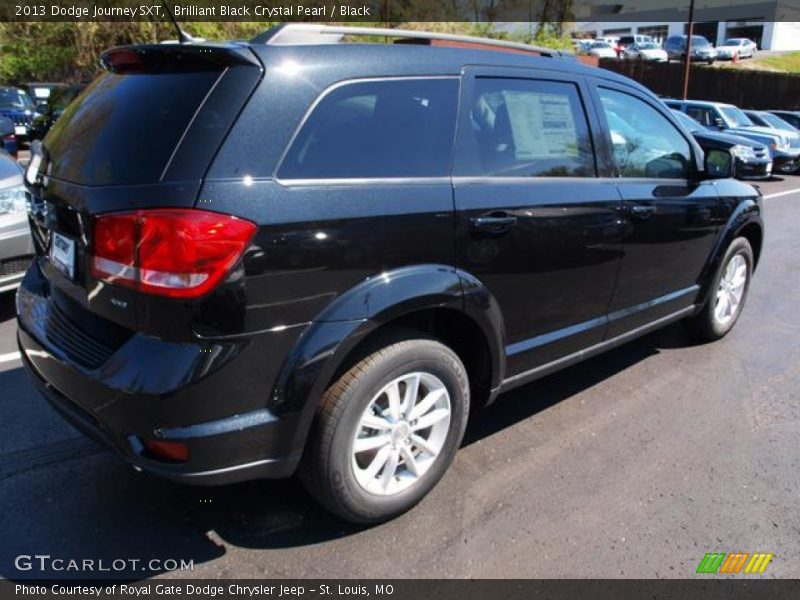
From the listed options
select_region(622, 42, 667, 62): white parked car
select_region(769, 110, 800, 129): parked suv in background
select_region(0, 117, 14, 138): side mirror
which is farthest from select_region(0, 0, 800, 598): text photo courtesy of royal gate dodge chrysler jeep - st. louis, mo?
select_region(622, 42, 667, 62): white parked car

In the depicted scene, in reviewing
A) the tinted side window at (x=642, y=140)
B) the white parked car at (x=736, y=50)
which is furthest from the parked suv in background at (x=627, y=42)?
the tinted side window at (x=642, y=140)

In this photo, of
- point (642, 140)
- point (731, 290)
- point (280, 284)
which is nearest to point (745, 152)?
point (731, 290)

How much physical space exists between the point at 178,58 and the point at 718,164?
11.3 feet

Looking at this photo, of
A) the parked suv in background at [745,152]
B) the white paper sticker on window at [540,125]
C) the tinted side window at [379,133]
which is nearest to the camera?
the tinted side window at [379,133]

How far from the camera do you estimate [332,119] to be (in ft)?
8.04

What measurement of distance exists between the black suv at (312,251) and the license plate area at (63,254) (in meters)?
0.01

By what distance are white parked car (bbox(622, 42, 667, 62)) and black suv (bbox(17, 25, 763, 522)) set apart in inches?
1723

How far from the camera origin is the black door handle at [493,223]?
280 centimetres

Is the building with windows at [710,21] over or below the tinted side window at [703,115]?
over

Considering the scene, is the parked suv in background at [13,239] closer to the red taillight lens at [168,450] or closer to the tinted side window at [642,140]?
the red taillight lens at [168,450]

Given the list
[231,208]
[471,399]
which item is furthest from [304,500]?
[231,208]

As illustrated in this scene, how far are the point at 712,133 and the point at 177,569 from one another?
624 inches

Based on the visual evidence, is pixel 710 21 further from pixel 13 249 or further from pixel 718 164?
pixel 13 249

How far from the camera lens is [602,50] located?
45.4 m
